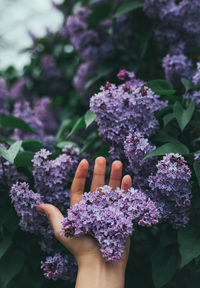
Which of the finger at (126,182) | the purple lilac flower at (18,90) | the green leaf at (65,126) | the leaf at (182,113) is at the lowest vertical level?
the finger at (126,182)

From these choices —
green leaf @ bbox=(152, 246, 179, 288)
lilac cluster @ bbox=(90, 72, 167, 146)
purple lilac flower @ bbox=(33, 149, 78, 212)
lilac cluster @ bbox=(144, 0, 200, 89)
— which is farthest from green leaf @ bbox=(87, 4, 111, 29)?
green leaf @ bbox=(152, 246, 179, 288)

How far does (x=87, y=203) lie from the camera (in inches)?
47.8

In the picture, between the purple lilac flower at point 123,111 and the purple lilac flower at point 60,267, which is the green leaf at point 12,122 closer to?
the purple lilac flower at point 123,111

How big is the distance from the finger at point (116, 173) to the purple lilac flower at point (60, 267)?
33 cm

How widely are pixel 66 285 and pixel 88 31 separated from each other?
1485 mm

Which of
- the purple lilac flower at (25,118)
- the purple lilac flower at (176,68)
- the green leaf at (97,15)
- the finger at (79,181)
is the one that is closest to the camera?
the finger at (79,181)

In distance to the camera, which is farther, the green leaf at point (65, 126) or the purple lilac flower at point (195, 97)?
the green leaf at point (65, 126)

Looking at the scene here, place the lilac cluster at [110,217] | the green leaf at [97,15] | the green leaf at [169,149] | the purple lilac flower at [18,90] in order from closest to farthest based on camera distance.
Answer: the lilac cluster at [110,217] < the green leaf at [169,149] < the green leaf at [97,15] < the purple lilac flower at [18,90]

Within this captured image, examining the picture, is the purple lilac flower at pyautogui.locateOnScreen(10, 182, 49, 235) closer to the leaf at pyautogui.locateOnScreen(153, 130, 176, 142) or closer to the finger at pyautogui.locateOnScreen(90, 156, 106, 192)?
the finger at pyautogui.locateOnScreen(90, 156, 106, 192)

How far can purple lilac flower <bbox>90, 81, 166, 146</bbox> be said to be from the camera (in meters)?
1.35

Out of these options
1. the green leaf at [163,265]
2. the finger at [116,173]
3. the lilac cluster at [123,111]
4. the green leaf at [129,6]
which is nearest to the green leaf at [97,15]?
the green leaf at [129,6]

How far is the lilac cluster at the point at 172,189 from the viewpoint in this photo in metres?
1.21

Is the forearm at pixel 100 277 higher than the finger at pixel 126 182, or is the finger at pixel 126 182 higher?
the finger at pixel 126 182

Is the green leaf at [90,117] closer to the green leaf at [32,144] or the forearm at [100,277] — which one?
the green leaf at [32,144]
